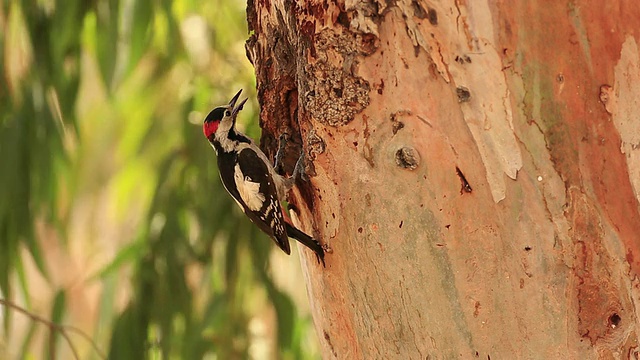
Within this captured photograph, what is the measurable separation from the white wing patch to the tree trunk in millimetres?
587

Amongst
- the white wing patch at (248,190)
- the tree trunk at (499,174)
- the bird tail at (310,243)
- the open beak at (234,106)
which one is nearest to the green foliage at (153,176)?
the open beak at (234,106)

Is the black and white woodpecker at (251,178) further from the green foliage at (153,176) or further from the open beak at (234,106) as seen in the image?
the green foliage at (153,176)

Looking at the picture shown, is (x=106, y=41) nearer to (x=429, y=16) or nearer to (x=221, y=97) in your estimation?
(x=221, y=97)

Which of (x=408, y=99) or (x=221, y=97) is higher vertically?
(x=408, y=99)

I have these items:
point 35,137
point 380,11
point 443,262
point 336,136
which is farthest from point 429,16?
point 35,137

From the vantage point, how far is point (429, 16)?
1433mm

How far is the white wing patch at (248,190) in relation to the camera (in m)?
2.08

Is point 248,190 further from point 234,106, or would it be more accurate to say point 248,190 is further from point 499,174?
point 499,174

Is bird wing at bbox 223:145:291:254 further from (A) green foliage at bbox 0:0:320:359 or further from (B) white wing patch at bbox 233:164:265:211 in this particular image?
(A) green foliage at bbox 0:0:320:359

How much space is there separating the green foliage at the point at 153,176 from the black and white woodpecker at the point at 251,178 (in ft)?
0.79

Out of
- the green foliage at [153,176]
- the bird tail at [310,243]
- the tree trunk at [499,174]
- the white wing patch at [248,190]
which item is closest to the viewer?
the tree trunk at [499,174]

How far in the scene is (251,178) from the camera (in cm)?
213

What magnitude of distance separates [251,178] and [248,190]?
1.2 inches

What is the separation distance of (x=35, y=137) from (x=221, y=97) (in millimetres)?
555
